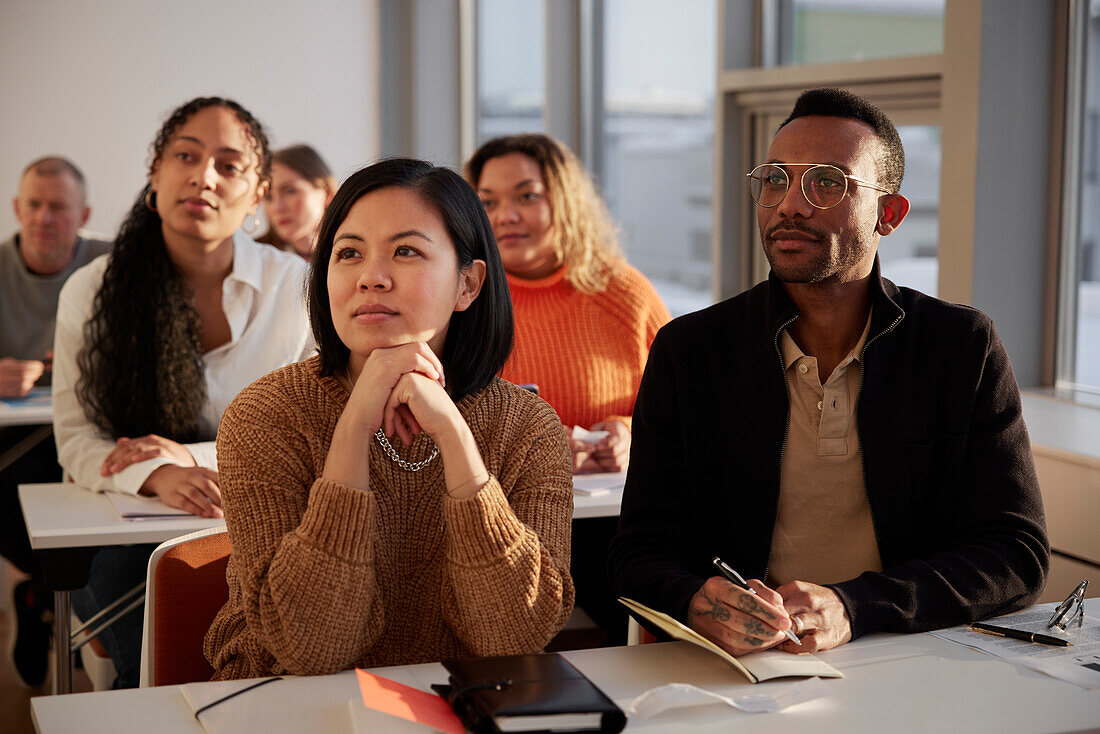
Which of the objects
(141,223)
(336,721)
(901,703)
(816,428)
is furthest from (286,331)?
(901,703)

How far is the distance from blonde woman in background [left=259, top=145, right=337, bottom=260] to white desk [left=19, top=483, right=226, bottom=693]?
7.33 ft

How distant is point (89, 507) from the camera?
2352 millimetres

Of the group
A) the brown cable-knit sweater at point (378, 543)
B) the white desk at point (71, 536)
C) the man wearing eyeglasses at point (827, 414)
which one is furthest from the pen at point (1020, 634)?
the white desk at point (71, 536)

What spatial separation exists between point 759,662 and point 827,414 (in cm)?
53

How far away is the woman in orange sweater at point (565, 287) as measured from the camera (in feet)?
10.4

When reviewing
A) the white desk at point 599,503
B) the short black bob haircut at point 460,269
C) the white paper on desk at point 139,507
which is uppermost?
the short black bob haircut at point 460,269

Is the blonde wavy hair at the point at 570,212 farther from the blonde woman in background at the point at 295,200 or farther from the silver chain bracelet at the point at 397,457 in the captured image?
the silver chain bracelet at the point at 397,457

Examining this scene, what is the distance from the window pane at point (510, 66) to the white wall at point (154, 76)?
733 mm

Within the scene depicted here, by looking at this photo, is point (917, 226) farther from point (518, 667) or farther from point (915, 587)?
point (518, 667)

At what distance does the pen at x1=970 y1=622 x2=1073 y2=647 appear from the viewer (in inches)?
59.8

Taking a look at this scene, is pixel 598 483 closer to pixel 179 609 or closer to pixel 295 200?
pixel 179 609

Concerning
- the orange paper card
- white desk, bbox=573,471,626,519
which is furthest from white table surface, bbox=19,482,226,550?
the orange paper card

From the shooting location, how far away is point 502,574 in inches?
60.2

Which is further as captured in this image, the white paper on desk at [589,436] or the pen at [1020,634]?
the white paper on desk at [589,436]
